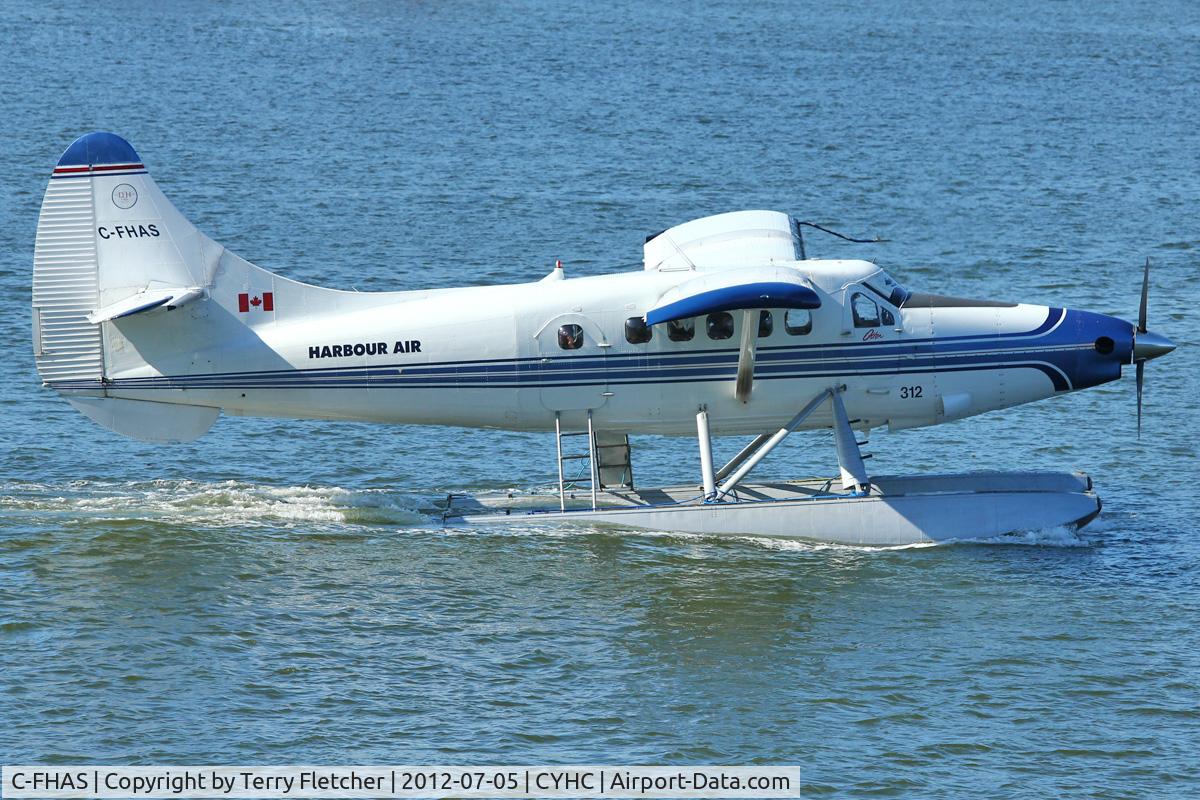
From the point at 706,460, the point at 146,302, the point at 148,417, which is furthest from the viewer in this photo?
the point at 706,460

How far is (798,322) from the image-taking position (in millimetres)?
22062

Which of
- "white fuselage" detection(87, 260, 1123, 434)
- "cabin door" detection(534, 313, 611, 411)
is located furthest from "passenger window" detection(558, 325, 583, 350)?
"white fuselage" detection(87, 260, 1123, 434)

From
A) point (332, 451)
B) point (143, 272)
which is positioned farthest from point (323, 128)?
point (143, 272)

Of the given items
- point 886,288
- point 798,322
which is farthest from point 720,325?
point 886,288

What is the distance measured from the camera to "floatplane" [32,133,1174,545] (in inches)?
851

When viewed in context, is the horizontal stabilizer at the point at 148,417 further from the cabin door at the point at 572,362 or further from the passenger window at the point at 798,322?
the passenger window at the point at 798,322

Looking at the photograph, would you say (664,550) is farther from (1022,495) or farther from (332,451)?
(332,451)

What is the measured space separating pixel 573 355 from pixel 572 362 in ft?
0.33

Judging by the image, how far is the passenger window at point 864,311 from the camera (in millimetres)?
22125

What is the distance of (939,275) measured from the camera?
3669 centimetres

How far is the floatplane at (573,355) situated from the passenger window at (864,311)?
30 mm

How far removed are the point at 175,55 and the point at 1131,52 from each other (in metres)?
40.6

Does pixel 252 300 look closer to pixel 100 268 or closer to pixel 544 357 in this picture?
pixel 100 268

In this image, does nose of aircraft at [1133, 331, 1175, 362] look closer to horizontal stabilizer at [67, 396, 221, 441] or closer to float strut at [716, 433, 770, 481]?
float strut at [716, 433, 770, 481]
